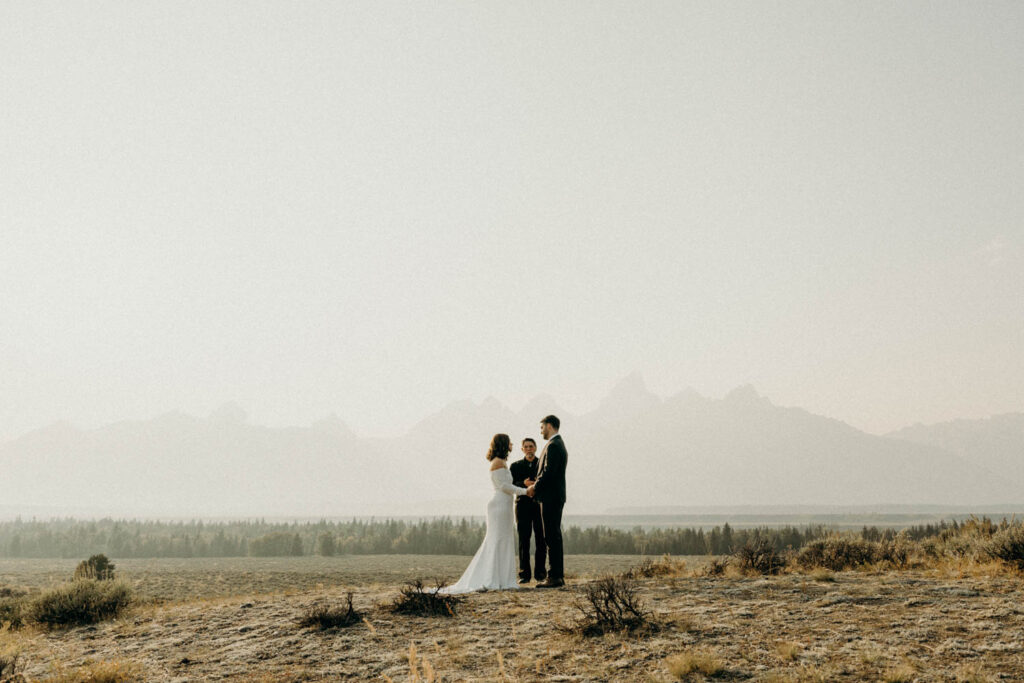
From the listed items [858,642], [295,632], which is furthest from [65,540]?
[858,642]

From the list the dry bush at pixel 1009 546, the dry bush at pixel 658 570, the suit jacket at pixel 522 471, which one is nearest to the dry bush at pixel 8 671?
the suit jacket at pixel 522 471

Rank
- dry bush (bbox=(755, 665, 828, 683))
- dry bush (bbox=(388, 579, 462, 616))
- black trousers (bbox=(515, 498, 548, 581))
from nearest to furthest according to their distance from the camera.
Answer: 1. dry bush (bbox=(755, 665, 828, 683))
2. dry bush (bbox=(388, 579, 462, 616))
3. black trousers (bbox=(515, 498, 548, 581))

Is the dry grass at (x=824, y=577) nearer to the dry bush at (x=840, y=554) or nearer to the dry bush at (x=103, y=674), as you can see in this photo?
the dry bush at (x=840, y=554)

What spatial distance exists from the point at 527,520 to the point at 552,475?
4.85ft

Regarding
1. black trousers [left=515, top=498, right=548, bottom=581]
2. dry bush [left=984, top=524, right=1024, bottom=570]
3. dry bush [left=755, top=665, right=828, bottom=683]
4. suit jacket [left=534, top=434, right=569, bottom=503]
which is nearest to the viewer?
dry bush [left=755, top=665, right=828, bottom=683]

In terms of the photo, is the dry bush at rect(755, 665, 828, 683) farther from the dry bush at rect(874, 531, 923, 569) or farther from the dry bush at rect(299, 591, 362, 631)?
the dry bush at rect(874, 531, 923, 569)

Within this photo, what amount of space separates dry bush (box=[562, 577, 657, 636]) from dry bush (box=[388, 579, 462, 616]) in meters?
2.20

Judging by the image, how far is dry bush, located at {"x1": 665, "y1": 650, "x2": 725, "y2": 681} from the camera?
6109 millimetres

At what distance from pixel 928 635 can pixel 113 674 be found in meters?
9.63

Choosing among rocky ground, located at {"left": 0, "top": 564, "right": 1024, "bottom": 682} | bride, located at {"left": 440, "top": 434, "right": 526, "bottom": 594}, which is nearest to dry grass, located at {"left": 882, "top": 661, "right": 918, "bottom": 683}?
rocky ground, located at {"left": 0, "top": 564, "right": 1024, "bottom": 682}

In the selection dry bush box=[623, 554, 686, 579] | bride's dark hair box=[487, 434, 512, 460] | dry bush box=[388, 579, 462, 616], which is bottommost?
dry bush box=[623, 554, 686, 579]

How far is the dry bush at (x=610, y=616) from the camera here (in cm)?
780

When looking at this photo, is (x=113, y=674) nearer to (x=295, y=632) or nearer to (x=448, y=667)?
(x=295, y=632)

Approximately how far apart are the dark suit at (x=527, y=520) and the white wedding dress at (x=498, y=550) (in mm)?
281
